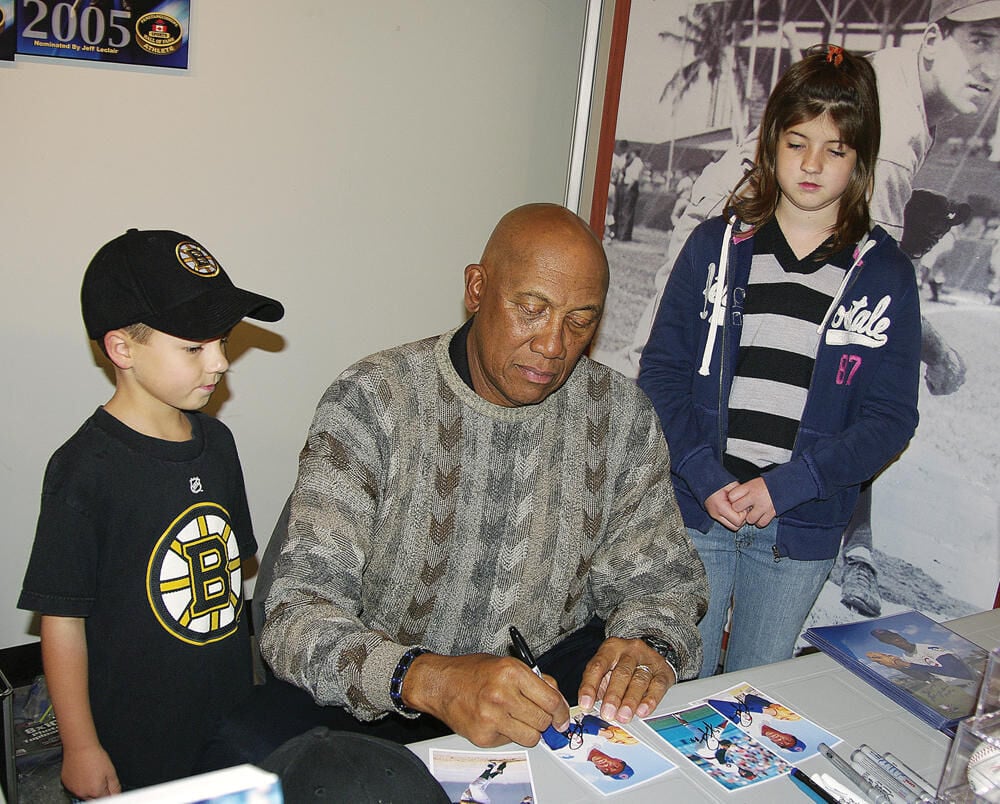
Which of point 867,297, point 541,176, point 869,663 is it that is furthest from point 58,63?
point 869,663

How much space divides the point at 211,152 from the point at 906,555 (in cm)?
246

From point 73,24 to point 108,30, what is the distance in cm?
9

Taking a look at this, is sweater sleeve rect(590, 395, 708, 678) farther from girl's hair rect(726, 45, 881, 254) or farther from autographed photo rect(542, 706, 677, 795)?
girl's hair rect(726, 45, 881, 254)

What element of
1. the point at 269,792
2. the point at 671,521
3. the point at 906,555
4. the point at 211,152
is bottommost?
the point at 906,555

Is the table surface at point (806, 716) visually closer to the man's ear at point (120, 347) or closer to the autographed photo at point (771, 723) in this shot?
the autographed photo at point (771, 723)

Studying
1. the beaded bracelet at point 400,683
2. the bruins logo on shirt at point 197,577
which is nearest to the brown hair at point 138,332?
the bruins logo on shirt at point 197,577

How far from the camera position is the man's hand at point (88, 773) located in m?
1.64

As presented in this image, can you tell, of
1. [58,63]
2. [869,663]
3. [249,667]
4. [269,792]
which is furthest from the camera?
[58,63]

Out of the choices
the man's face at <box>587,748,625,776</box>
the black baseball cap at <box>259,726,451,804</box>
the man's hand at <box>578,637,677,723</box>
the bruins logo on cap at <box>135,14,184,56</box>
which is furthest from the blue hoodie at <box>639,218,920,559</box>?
the bruins logo on cap at <box>135,14,184,56</box>

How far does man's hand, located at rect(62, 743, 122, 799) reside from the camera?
164 centimetres

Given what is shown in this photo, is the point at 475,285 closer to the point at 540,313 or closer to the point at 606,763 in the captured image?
the point at 540,313

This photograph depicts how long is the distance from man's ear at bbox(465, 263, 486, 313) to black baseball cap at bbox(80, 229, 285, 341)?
49cm

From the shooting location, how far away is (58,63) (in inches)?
102

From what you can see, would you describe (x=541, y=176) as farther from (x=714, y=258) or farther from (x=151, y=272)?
(x=151, y=272)
